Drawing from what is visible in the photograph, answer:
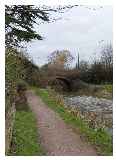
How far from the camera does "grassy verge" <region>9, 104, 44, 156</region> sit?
3438 millimetres

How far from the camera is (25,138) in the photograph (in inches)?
156

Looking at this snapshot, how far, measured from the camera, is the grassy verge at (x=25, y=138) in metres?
3.44

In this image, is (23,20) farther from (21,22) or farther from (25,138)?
(25,138)

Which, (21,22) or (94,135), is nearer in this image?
(21,22)

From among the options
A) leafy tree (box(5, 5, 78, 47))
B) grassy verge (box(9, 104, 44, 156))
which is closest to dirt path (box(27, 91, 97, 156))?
grassy verge (box(9, 104, 44, 156))

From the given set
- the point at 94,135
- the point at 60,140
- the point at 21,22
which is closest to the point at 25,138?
the point at 60,140

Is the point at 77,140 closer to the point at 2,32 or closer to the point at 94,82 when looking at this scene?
the point at 94,82

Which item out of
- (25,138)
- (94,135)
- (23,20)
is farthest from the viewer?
Result: (94,135)

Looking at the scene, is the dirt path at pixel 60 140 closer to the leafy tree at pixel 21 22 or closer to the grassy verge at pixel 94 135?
the grassy verge at pixel 94 135

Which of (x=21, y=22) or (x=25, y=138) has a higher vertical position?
(x=21, y=22)

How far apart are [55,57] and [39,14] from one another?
53 cm

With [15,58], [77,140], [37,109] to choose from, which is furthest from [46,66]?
[37,109]

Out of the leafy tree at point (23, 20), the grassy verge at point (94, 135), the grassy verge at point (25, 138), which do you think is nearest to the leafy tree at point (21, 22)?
the leafy tree at point (23, 20)

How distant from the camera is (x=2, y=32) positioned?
9.76 feet
